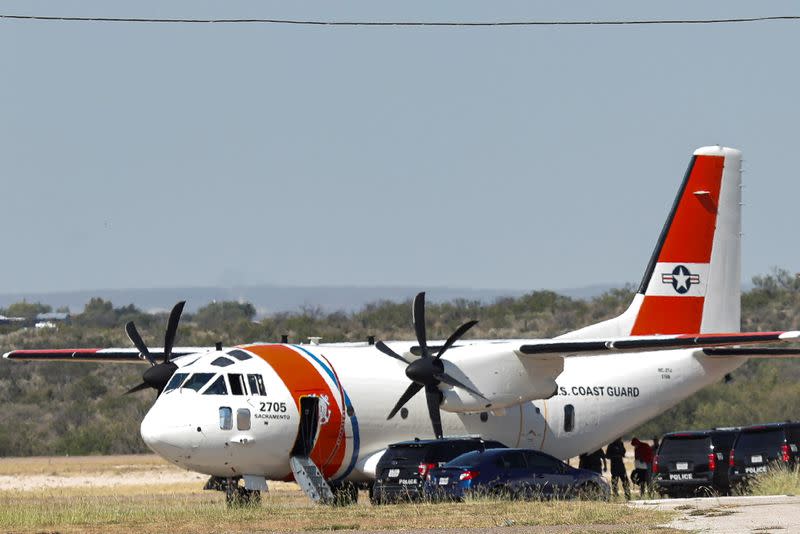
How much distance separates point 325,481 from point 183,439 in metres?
3.10

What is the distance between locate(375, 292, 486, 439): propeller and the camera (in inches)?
1240

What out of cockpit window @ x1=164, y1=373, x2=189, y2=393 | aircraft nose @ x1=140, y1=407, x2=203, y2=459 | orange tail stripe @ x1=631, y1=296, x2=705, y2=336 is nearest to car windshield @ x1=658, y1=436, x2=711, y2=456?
orange tail stripe @ x1=631, y1=296, x2=705, y2=336

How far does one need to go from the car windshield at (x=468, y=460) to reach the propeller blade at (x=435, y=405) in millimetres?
2599

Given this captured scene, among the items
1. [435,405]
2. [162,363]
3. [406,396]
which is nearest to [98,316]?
[162,363]

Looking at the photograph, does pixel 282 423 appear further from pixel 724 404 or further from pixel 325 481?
pixel 724 404

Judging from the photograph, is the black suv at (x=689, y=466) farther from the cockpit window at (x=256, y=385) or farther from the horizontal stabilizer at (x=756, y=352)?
the cockpit window at (x=256, y=385)

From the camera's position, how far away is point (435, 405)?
31984 millimetres

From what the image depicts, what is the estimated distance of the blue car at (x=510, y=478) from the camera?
2850 cm

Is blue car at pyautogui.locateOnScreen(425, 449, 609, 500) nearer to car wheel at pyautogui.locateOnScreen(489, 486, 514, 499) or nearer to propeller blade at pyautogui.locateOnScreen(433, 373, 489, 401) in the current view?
car wheel at pyautogui.locateOnScreen(489, 486, 514, 499)

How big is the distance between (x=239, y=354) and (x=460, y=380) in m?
4.61

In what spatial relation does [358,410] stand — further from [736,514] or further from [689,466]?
[736,514]

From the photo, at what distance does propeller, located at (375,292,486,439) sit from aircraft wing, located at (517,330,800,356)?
1.59 meters

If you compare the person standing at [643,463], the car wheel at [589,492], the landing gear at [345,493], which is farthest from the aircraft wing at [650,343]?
the landing gear at [345,493]

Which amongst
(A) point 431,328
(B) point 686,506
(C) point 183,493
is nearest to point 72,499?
(C) point 183,493
